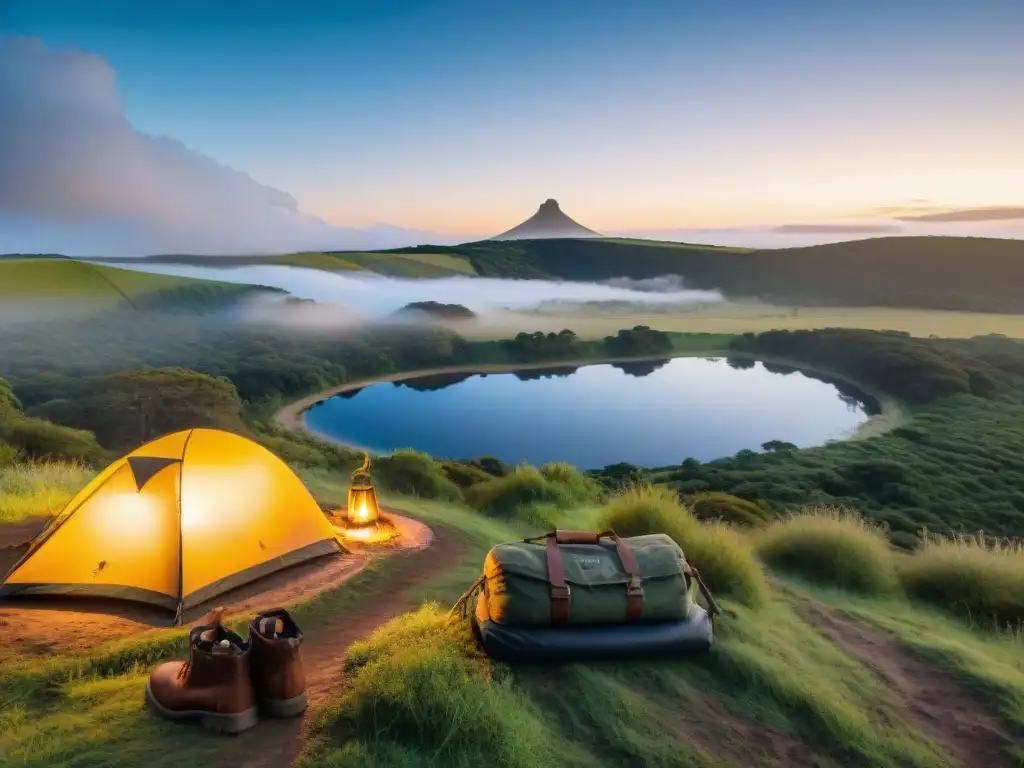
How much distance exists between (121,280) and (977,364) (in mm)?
45505

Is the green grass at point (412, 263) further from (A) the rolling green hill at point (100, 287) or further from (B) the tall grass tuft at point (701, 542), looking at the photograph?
(B) the tall grass tuft at point (701, 542)

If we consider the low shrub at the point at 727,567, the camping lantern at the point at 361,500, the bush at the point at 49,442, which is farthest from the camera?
the bush at the point at 49,442

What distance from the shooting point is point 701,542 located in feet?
29.1

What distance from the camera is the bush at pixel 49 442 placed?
17.5m

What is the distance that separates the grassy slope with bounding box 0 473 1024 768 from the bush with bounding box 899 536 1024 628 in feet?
8.57

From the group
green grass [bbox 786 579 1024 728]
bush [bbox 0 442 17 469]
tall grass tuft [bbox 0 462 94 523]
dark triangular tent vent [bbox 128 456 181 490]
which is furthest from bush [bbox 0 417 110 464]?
green grass [bbox 786 579 1024 728]

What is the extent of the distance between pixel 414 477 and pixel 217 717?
12.6 metres

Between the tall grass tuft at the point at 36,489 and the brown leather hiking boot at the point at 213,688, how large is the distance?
6.04 metres

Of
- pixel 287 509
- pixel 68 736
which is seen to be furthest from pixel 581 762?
pixel 287 509

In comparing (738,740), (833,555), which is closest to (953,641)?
(833,555)

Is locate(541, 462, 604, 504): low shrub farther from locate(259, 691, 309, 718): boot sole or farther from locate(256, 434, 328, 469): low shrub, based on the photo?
locate(259, 691, 309, 718): boot sole

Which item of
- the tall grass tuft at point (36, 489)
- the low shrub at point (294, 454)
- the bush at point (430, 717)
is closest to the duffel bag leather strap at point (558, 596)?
the bush at point (430, 717)

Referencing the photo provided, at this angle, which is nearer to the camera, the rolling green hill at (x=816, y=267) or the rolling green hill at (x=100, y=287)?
the rolling green hill at (x=100, y=287)

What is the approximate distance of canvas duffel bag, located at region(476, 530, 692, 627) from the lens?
18.8 feet
